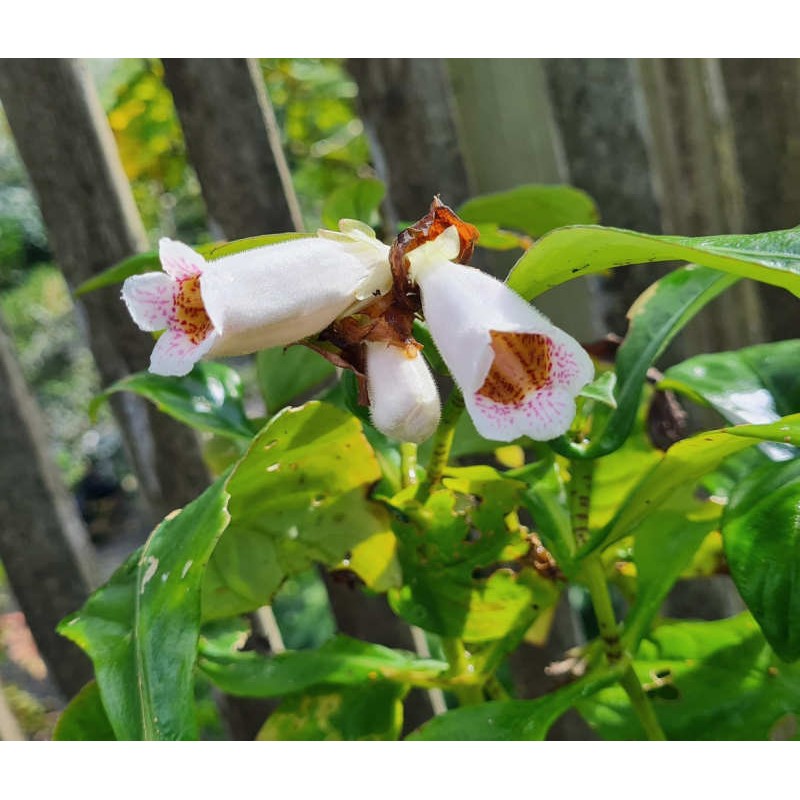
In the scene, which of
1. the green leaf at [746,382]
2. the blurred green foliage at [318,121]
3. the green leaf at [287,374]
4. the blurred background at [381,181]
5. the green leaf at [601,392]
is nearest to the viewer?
the green leaf at [601,392]

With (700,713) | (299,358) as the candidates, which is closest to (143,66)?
(299,358)

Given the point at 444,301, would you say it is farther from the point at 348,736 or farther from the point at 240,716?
the point at 240,716

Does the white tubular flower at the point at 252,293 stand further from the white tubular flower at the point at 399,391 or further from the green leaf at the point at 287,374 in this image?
the green leaf at the point at 287,374

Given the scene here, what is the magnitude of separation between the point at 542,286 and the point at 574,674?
0.41 m

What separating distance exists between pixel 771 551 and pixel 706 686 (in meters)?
0.21

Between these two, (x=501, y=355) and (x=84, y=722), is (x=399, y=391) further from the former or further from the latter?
(x=84, y=722)

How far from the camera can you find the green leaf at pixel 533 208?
0.73 m

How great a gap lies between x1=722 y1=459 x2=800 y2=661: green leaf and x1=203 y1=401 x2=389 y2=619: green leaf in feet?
0.73

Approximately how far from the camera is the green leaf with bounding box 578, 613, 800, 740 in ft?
1.95

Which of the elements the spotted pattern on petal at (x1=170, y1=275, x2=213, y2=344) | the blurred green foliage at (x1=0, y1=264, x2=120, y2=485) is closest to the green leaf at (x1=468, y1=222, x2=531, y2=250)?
the spotted pattern on petal at (x1=170, y1=275, x2=213, y2=344)

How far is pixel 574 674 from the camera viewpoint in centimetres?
73

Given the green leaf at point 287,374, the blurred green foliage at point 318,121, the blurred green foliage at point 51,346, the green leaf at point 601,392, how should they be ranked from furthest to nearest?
the blurred green foliage at point 51,346 < the blurred green foliage at point 318,121 < the green leaf at point 287,374 < the green leaf at point 601,392

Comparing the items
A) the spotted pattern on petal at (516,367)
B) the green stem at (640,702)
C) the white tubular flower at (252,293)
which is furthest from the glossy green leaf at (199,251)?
the green stem at (640,702)

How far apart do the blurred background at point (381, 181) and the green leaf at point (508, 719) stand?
411mm
